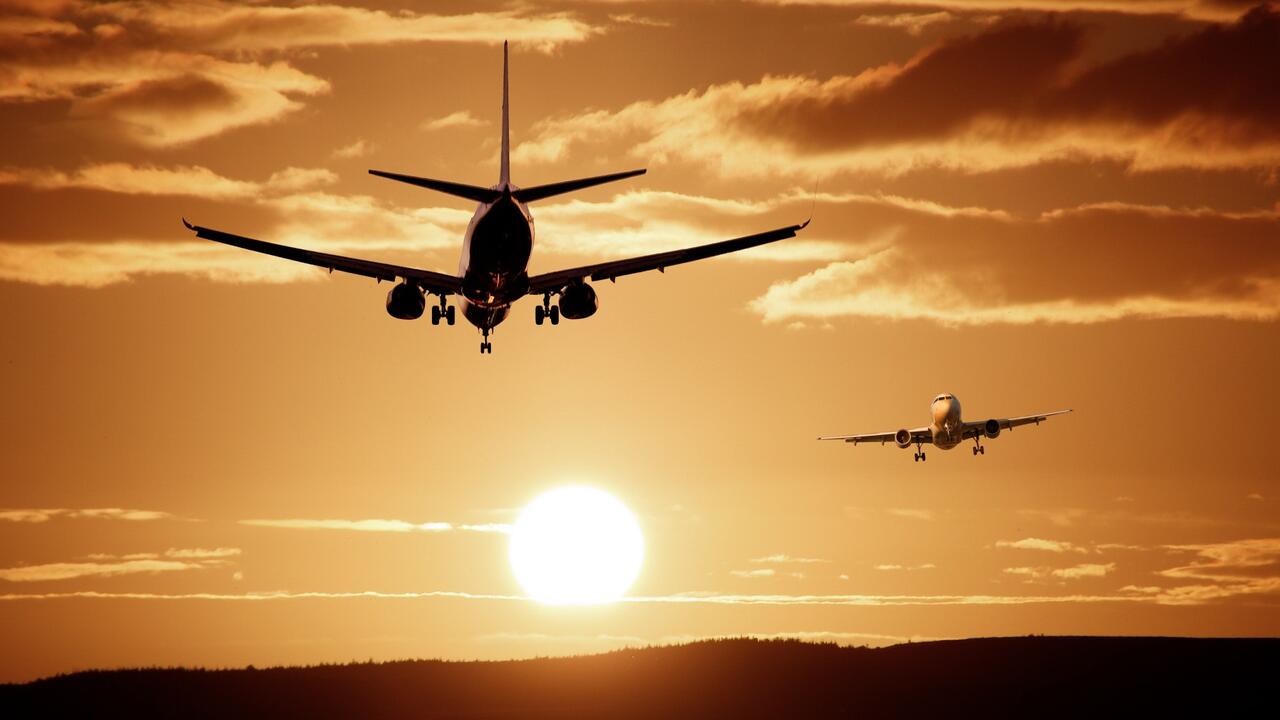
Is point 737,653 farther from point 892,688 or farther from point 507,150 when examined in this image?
point 507,150

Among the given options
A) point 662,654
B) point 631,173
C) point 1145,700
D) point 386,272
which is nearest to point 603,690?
point 662,654

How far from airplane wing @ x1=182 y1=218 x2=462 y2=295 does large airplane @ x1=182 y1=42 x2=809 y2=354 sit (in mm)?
46

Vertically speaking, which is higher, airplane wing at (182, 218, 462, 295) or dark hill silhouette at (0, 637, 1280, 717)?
airplane wing at (182, 218, 462, 295)

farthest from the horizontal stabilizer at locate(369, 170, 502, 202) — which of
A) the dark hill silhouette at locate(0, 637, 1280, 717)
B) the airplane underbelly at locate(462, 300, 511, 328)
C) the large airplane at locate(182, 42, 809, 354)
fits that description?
the dark hill silhouette at locate(0, 637, 1280, 717)

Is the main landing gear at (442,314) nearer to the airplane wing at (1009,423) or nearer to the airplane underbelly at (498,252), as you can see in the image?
the airplane underbelly at (498,252)

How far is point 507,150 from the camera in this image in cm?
7519

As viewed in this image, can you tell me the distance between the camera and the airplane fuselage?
59781 millimetres

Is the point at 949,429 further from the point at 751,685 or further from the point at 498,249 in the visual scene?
the point at 498,249

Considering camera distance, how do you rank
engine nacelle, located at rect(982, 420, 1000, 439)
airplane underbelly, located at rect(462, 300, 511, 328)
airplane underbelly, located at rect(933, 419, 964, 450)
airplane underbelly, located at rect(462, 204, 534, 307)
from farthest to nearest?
1. airplane underbelly, located at rect(933, 419, 964, 450)
2. engine nacelle, located at rect(982, 420, 1000, 439)
3. airplane underbelly, located at rect(462, 300, 511, 328)
4. airplane underbelly, located at rect(462, 204, 534, 307)

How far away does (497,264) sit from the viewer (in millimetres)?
61125

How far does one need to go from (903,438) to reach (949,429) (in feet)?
16.3

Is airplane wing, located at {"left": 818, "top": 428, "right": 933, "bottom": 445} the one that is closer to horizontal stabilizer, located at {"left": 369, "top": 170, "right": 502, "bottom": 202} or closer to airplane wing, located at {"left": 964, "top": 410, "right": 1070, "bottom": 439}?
airplane wing, located at {"left": 964, "top": 410, "right": 1070, "bottom": 439}

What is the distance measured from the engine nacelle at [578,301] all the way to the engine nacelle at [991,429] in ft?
240

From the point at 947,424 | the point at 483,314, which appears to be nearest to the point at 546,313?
the point at 483,314
